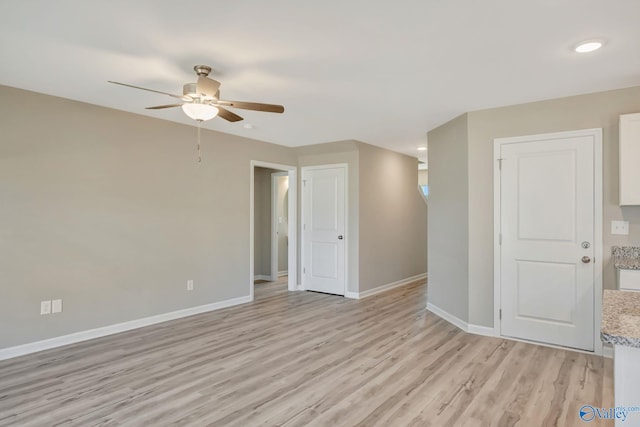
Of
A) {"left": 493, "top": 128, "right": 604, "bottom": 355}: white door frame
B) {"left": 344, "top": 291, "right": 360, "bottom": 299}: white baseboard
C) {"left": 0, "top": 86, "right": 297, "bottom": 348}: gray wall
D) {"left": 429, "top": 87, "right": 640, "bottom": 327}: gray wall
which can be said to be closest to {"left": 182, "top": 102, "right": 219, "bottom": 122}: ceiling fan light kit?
{"left": 0, "top": 86, "right": 297, "bottom": 348}: gray wall

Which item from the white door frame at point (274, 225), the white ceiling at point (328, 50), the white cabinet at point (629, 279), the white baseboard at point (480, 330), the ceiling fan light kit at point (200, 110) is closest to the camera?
the white ceiling at point (328, 50)

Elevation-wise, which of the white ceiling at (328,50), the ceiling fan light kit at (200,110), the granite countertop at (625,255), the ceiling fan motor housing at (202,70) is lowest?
the granite countertop at (625,255)

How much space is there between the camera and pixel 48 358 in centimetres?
322

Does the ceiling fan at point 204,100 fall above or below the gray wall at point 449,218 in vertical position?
above

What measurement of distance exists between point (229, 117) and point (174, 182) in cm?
176

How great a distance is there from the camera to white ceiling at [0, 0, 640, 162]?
2037mm

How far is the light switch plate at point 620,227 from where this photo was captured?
323cm

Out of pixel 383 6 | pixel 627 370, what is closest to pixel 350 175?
pixel 383 6

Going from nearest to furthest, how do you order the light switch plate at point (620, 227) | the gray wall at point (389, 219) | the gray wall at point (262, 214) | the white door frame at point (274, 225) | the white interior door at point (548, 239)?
the light switch plate at point (620, 227) < the white interior door at point (548, 239) < the gray wall at point (389, 219) < the white door frame at point (274, 225) < the gray wall at point (262, 214)

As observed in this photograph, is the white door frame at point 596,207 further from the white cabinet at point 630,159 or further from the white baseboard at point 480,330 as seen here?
the white cabinet at point 630,159

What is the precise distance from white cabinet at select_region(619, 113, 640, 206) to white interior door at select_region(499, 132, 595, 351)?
0.27m

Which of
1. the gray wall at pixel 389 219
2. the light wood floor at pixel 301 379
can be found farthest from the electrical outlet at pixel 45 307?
the gray wall at pixel 389 219

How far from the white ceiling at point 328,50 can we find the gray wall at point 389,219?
83.9 inches

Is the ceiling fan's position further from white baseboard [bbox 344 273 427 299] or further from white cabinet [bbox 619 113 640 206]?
white baseboard [bbox 344 273 427 299]
